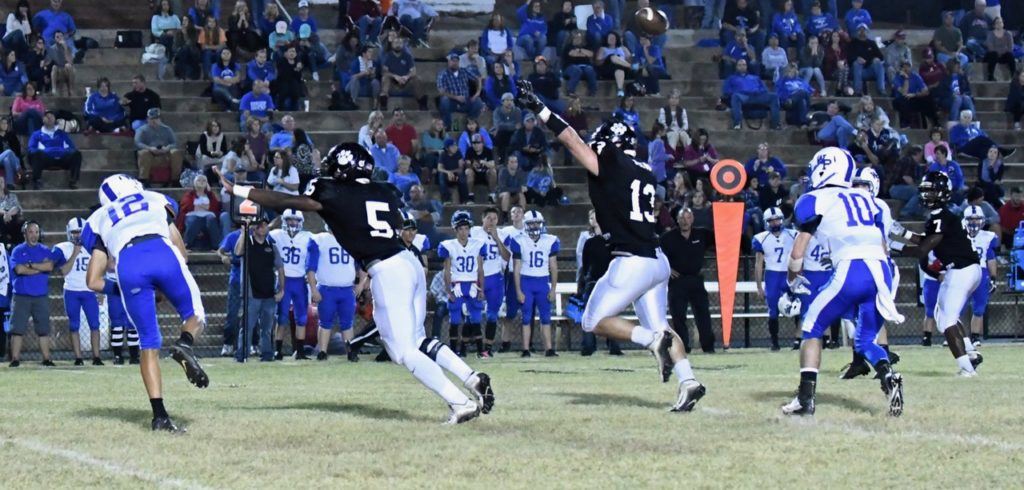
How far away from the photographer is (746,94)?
27.4m

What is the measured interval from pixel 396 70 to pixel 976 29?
11.0m

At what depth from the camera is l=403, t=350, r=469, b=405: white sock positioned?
33.5ft

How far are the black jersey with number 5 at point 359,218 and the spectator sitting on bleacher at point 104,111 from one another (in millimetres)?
14857

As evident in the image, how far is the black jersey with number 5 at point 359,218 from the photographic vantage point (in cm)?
1047

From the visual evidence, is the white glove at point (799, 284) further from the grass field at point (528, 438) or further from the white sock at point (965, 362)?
the white sock at point (965, 362)

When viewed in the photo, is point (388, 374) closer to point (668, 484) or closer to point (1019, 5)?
point (668, 484)

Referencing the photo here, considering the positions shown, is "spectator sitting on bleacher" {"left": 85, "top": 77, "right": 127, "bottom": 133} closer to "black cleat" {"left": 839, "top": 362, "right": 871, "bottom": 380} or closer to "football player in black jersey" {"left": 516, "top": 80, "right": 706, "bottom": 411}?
"black cleat" {"left": 839, "top": 362, "right": 871, "bottom": 380}

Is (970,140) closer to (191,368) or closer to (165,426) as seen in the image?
(191,368)

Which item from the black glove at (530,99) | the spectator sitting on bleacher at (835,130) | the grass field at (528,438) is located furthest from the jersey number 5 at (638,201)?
the spectator sitting on bleacher at (835,130)

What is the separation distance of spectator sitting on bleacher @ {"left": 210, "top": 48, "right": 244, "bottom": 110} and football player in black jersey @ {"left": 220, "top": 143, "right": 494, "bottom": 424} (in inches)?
589

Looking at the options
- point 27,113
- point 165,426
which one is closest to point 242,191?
point 165,426

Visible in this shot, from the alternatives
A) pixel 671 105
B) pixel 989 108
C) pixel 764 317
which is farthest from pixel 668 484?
pixel 989 108

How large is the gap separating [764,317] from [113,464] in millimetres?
16015

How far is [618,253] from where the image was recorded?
1130cm
